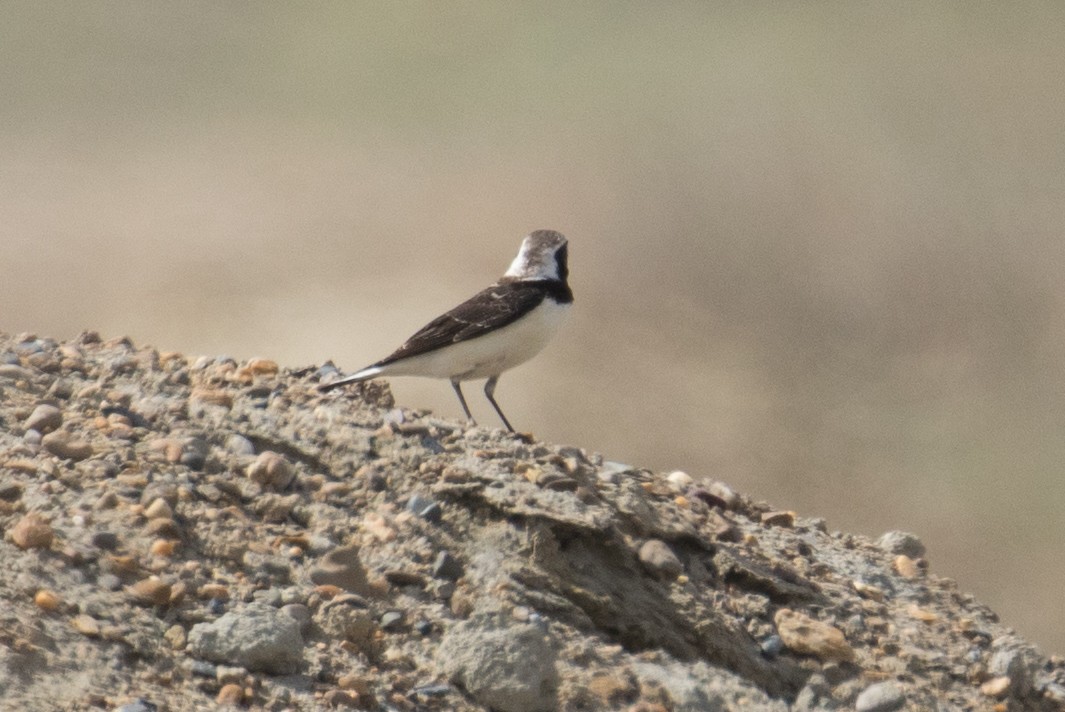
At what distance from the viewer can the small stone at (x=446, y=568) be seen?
681 cm

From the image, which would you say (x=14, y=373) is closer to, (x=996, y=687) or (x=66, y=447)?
(x=66, y=447)

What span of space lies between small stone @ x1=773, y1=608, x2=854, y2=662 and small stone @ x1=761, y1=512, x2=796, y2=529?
1.32 metres

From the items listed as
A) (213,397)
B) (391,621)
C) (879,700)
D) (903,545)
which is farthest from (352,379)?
(879,700)

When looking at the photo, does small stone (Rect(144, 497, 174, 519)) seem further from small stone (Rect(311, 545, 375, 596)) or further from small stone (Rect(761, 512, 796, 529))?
small stone (Rect(761, 512, 796, 529))

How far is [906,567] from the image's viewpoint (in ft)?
28.0

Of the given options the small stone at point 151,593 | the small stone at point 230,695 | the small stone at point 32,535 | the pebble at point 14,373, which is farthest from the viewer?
the pebble at point 14,373

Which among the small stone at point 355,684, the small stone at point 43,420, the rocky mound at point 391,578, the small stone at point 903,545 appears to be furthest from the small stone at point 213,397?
the small stone at point 903,545

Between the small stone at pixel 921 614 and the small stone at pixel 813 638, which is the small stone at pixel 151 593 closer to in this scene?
the small stone at pixel 813 638

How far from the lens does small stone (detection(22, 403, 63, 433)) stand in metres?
7.45

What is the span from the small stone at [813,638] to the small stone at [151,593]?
2.65m

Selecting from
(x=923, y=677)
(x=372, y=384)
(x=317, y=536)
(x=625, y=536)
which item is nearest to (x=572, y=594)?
(x=625, y=536)

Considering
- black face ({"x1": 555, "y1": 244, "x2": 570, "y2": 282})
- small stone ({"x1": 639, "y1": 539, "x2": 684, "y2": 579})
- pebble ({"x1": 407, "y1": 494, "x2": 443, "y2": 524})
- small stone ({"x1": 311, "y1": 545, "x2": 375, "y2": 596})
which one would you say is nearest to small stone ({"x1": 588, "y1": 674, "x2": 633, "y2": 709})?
small stone ({"x1": 639, "y1": 539, "x2": 684, "y2": 579})

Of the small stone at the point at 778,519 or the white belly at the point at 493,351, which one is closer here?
the small stone at the point at 778,519

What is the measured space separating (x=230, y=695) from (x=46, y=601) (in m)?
0.79
